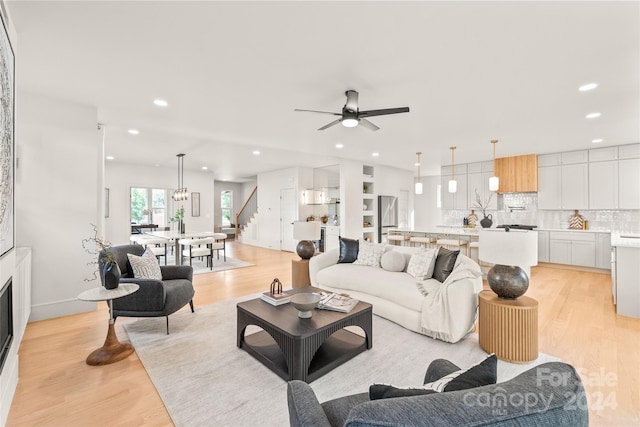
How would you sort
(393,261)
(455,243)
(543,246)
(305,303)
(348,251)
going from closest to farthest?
1. (305,303)
2. (393,261)
3. (348,251)
4. (455,243)
5. (543,246)

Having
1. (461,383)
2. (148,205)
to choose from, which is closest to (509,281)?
(461,383)

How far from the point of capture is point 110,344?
262 centimetres

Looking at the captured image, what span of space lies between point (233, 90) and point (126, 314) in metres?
2.65

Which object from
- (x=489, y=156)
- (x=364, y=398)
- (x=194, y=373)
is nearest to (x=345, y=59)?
(x=364, y=398)

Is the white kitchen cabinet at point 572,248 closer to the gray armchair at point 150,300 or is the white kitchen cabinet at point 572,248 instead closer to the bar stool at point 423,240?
the bar stool at point 423,240

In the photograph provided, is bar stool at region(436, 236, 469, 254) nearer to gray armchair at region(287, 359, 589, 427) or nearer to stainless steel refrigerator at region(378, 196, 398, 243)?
stainless steel refrigerator at region(378, 196, 398, 243)

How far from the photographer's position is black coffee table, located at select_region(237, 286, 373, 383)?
7.00ft

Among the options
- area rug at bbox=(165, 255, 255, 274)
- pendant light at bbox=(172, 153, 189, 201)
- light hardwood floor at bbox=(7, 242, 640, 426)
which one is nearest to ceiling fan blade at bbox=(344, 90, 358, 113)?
light hardwood floor at bbox=(7, 242, 640, 426)

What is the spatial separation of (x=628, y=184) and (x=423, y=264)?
5.63 m

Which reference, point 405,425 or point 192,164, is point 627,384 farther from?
point 192,164

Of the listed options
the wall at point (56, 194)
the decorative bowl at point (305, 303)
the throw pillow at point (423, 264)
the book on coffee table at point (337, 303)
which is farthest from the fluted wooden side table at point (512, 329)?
the wall at point (56, 194)

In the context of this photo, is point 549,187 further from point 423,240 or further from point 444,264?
point 444,264

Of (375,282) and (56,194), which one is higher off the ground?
(56,194)

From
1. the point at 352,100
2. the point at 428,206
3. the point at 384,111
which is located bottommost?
the point at 428,206
